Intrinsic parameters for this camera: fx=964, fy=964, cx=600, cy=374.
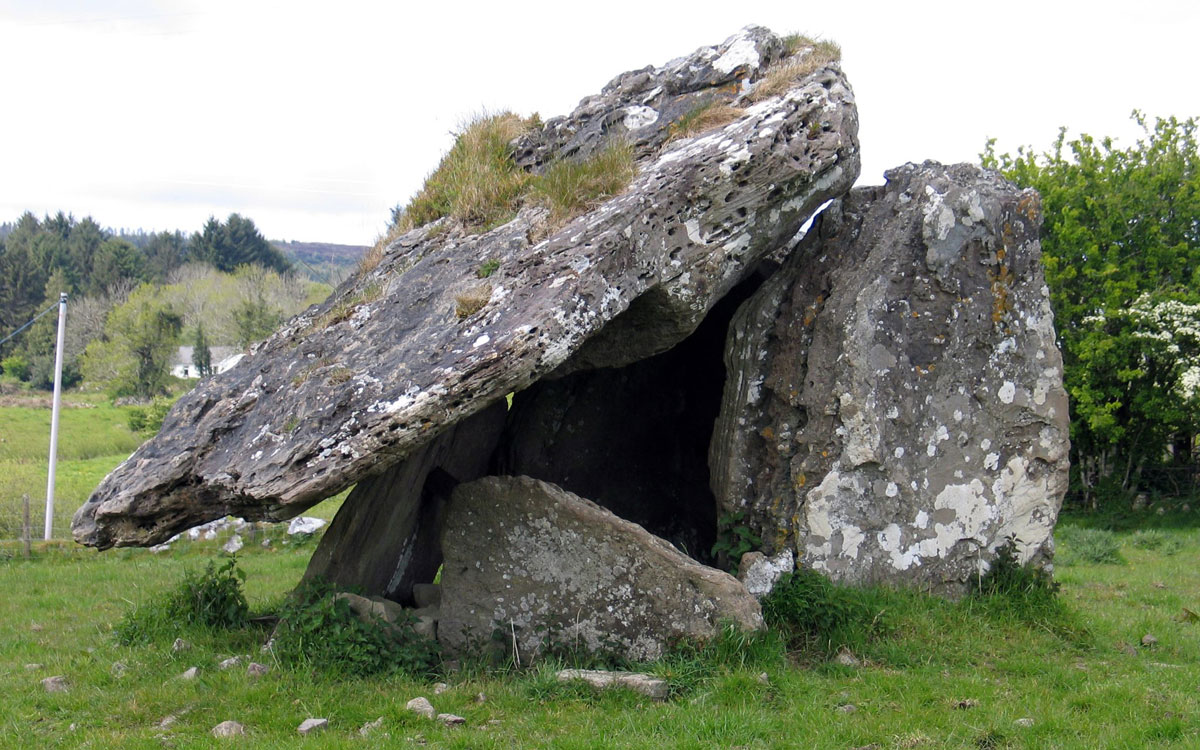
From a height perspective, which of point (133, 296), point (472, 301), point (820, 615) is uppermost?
point (133, 296)

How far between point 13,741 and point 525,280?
168 inches

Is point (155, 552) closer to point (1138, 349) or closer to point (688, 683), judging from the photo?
point (688, 683)

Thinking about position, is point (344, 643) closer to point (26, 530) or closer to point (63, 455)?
point (26, 530)

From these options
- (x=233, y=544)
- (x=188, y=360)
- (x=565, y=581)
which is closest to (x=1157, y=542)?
(x=565, y=581)

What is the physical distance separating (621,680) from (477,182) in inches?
186

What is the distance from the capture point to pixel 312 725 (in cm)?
582

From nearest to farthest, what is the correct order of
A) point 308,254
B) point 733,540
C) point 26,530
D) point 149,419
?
point 733,540 < point 26,530 < point 149,419 < point 308,254

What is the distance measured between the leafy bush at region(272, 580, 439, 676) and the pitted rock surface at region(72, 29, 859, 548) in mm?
1079

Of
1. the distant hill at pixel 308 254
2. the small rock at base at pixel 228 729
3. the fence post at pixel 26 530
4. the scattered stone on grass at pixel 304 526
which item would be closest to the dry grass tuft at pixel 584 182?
the small rock at base at pixel 228 729

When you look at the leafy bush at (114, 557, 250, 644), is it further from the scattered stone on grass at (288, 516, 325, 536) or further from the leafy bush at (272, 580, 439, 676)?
the scattered stone on grass at (288, 516, 325, 536)

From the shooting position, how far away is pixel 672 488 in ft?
34.9

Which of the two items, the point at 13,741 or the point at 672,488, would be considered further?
the point at 672,488

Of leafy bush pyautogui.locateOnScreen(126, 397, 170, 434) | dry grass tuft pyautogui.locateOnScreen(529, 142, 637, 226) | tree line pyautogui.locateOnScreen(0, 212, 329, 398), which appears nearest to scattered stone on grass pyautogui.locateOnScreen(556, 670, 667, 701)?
dry grass tuft pyautogui.locateOnScreen(529, 142, 637, 226)

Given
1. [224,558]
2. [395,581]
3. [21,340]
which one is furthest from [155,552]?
[21,340]
